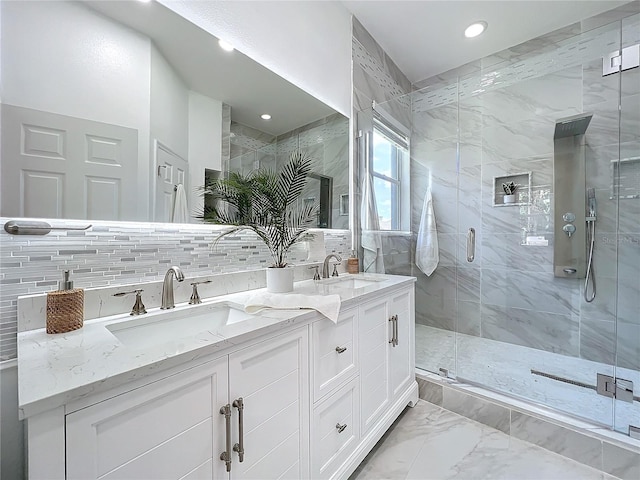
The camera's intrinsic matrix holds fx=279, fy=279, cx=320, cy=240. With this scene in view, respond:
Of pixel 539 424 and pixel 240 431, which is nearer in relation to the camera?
pixel 240 431

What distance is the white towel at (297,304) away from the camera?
1013mm

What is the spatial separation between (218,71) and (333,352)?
1.37 metres

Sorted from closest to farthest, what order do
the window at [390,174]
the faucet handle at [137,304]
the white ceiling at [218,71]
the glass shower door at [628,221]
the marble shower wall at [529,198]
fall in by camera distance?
the faucet handle at [137,304], the white ceiling at [218,71], the glass shower door at [628,221], the marble shower wall at [529,198], the window at [390,174]

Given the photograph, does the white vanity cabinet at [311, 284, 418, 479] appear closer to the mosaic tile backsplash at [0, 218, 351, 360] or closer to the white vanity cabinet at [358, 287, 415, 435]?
the white vanity cabinet at [358, 287, 415, 435]

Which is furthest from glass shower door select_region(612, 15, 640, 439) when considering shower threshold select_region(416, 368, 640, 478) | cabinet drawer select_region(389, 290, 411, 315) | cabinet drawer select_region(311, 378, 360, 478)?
cabinet drawer select_region(311, 378, 360, 478)

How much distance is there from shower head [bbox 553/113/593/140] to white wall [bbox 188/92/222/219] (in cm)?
259

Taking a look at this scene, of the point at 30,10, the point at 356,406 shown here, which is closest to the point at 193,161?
the point at 30,10

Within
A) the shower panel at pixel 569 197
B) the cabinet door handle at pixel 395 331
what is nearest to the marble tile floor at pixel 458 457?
the cabinet door handle at pixel 395 331

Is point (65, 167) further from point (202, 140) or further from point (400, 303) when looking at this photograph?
point (400, 303)

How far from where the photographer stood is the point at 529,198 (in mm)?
2369

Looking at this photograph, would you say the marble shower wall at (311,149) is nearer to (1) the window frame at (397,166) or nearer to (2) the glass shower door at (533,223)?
(1) the window frame at (397,166)

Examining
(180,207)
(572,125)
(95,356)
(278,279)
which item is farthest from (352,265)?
(572,125)

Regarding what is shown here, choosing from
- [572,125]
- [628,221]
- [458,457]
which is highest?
[572,125]

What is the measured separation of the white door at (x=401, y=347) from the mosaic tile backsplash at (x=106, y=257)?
881 mm
